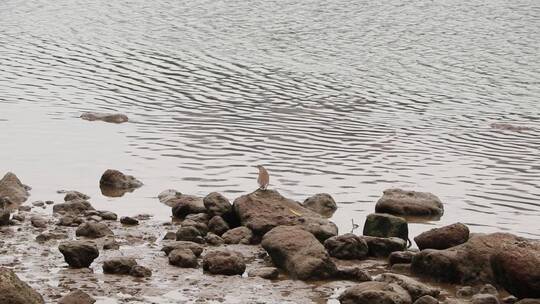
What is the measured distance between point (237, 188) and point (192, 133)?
267 inches

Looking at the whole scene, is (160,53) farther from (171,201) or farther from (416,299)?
(416,299)

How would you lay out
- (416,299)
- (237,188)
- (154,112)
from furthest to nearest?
1. (154,112)
2. (237,188)
3. (416,299)

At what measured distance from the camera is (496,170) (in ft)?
85.9

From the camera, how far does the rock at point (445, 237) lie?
1817 centimetres

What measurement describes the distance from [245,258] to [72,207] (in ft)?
14.7

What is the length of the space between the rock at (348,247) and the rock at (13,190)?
7.02m

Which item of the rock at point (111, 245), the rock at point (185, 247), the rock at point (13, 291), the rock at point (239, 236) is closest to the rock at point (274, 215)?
the rock at point (239, 236)

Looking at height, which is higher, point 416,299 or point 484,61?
point 484,61

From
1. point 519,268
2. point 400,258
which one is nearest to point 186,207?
point 400,258

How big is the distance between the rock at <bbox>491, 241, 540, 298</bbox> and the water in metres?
4.76

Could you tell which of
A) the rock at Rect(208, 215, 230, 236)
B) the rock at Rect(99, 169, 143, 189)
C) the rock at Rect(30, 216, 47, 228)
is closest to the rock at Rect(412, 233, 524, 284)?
the rock at Rect(208, 215, 230, 236)

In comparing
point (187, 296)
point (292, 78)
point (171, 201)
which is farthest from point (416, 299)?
point (292, 78)

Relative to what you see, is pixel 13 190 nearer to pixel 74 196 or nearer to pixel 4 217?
pixel 74 196

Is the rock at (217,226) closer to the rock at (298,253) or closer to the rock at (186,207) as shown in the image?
the rock at (186,207)
